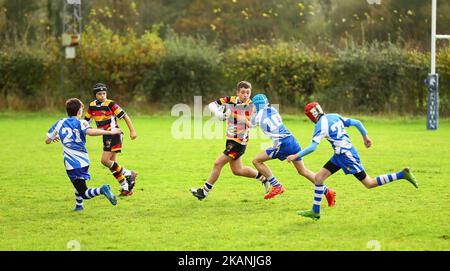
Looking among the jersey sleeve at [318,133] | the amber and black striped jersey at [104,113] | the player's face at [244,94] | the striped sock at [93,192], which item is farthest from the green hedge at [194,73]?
the striped sock at [93,192]

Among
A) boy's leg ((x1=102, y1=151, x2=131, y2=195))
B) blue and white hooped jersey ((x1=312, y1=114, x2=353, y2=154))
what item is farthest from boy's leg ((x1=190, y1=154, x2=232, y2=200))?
blue and white hooped jersey ((x1=312, y1=114, x2=353, y2=154))

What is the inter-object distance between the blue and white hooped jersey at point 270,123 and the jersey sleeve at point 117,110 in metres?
2.12

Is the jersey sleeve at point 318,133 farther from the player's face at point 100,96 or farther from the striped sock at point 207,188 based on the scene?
the player's face at point 100,96

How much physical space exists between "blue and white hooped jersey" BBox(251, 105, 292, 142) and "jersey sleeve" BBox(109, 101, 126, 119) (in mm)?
2122

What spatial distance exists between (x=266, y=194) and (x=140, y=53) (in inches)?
930

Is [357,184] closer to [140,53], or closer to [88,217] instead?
[88,217]

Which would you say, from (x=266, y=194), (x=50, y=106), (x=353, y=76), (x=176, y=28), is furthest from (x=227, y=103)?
(x=176, y=28)

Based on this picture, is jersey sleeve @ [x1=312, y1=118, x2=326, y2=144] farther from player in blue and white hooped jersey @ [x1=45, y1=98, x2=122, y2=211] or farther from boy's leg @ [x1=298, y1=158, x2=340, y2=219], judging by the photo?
player in blue and white hooped jersey @ [x1=45, y1=98, x2=122, y2=211]

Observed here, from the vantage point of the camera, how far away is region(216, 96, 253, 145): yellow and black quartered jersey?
12.3 metres

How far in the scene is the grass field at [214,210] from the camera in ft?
31.3

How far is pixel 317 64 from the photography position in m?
33.6

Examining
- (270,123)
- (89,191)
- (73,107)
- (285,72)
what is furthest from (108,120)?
(285,72)

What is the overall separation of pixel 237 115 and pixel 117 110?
1.95 metres

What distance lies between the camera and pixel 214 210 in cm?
1175
